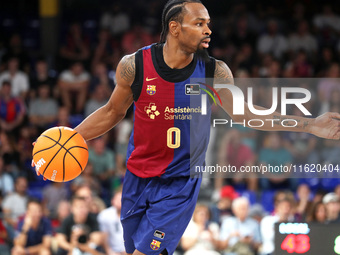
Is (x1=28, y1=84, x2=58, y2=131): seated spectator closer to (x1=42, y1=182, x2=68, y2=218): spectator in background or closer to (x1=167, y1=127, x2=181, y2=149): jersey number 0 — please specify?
(x1=42, y1=182, x2=68, y2=218): spectator in background

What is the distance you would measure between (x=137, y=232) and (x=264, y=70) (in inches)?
256

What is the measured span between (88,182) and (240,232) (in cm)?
241

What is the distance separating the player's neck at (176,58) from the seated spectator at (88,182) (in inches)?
172

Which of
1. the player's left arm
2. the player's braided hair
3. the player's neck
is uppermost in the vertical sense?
the player's braided hair

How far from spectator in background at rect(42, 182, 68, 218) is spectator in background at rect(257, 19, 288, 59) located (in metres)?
4.74

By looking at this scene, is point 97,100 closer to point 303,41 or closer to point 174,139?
point 303,41

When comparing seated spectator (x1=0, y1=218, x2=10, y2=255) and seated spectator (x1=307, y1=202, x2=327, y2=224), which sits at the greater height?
seated spectator (x1=307, y1=202, x2=327, y2=224)

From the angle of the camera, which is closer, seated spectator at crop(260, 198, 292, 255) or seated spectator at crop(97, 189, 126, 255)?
seated spectator at crop(260, 198, 292, 255)

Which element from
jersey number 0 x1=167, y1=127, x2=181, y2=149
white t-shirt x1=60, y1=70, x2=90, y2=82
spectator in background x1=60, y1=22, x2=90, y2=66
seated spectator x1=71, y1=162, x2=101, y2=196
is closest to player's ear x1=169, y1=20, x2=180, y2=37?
jersey number 0 x1=167, y1=127, x2=181, y2=149

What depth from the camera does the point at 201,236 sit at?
280 inches

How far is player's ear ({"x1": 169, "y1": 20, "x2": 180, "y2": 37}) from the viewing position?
4.04 metres

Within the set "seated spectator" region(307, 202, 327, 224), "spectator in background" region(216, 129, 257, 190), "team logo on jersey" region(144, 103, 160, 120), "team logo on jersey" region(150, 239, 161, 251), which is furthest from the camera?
"seated spectator" region(307, 202, 327, 224)

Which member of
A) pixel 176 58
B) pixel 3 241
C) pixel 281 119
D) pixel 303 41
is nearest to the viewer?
pixel 176 58

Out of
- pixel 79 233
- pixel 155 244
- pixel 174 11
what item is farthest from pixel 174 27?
pixel 79 233
